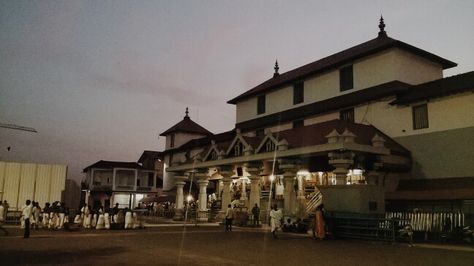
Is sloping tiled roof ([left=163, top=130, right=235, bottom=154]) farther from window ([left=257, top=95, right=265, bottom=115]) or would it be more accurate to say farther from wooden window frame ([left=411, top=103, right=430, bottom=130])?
wooden window frame ([left=411, top=103, right=430, bottom=130])

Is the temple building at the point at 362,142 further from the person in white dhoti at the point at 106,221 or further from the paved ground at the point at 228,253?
the person in white dhoti at the point at 106,221

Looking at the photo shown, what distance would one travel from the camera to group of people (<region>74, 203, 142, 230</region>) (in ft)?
80.9

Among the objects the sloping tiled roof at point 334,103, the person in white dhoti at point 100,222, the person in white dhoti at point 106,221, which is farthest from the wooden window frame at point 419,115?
the person in white dhoti at point 100,222

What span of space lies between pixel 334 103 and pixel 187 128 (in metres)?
30.2

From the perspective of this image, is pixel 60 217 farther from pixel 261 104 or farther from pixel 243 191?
pixel 261 104

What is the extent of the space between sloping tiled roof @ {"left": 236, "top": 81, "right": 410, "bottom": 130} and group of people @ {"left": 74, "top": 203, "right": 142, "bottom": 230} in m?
14.5

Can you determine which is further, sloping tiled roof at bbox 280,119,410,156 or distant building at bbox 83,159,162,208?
distant building at bbox 83,159,162,208

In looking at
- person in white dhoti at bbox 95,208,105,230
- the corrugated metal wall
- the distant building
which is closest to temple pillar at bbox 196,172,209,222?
person in white dhoti at bbox 95,208,105,230

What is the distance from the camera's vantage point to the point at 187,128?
56562 millimetres

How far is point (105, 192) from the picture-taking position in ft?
203

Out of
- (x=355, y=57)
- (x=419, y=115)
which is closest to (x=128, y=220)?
(x=419, y=115)

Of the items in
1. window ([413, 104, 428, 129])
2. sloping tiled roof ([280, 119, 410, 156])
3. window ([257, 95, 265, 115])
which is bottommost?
sloping tiled roof ([280, 119, 410, 156])

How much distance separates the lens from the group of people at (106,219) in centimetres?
2467

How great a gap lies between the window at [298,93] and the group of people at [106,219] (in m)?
16.4
